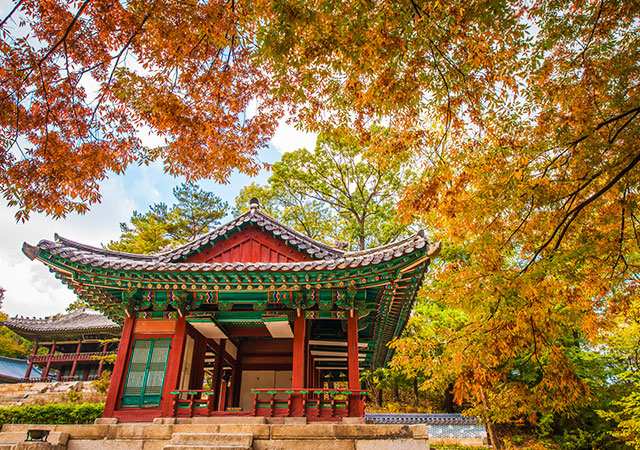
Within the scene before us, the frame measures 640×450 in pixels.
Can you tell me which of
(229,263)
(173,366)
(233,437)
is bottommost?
(233,437)

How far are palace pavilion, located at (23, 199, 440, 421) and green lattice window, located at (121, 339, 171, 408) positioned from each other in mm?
21

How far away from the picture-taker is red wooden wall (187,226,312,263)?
10266 mm

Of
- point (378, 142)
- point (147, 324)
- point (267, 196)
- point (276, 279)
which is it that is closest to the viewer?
point (378, 142)

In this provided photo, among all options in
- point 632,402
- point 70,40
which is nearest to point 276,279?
point 70,40

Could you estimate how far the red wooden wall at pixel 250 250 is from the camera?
1027 cm

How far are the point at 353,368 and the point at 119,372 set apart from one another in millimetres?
4998

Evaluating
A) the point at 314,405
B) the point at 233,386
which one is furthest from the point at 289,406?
the point at 233,386

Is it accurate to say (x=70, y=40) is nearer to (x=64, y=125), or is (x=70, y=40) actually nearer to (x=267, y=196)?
(x=64, y=125)

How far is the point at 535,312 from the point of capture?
624 cm

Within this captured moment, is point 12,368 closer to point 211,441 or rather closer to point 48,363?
point 48,363

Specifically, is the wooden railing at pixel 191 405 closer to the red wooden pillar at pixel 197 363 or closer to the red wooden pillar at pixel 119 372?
the red wooden pillar at pixel 197 363

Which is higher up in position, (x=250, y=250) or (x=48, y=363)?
(x=250, y=250)

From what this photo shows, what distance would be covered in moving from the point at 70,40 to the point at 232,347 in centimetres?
868

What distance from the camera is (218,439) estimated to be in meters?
6.42
